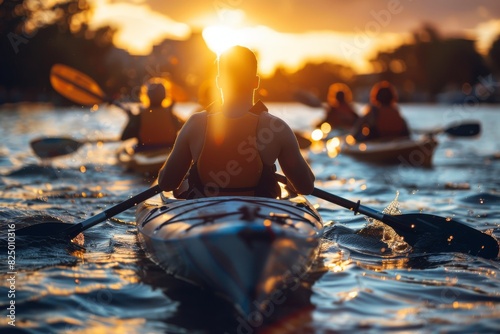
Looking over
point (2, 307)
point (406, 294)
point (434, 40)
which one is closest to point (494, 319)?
point (406, 294)

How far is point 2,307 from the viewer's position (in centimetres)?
367

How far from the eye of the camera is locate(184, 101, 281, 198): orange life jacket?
4215 millimetres

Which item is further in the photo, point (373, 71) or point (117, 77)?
point (373, 71)

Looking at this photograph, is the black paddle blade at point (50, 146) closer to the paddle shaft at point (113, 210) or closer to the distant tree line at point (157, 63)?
the distant tree line at point (157, 63)

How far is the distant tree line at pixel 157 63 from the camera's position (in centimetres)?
1204

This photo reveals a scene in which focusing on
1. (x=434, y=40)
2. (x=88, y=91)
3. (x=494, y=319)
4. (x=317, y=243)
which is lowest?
(x=494, y=319)

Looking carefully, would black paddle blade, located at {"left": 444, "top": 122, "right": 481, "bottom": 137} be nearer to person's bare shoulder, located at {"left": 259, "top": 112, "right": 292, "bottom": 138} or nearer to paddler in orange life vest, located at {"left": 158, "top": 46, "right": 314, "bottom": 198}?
paddler in orange life vest, located at {"left": 158, "top": 46, "right": 314, "bottom": 198}

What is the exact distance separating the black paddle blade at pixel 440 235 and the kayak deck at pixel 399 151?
6.14 m

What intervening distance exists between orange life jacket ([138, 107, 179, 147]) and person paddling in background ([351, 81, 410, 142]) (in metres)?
4.02

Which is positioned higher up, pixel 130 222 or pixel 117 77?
pixel 117 77

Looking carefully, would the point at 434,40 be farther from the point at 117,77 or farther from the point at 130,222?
the point at 130,222

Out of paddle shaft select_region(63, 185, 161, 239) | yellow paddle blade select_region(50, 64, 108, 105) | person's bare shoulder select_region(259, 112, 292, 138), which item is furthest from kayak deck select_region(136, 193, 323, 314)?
yellow paddle blade select_region(50, 64, 108, 105)

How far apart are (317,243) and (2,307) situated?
6.43 feet

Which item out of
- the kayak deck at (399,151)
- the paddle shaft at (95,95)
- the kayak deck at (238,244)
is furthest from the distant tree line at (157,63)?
the kayak deck at (238,244)
